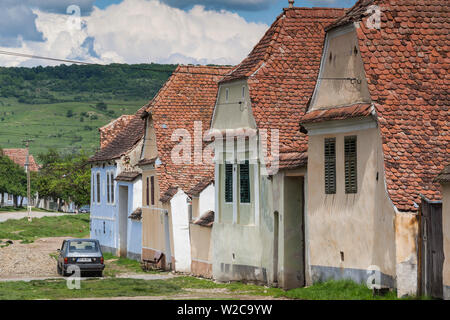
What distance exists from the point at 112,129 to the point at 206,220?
86.6 feet

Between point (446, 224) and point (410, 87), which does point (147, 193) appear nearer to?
point (410, 87)

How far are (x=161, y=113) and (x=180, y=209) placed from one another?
6.02 m

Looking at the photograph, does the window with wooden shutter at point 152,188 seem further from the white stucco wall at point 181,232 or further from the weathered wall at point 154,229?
the white stucco wall at point 181,232

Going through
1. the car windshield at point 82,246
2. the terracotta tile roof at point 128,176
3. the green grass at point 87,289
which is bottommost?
the green grass at point 87,289

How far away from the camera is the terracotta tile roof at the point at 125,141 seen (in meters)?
51.5

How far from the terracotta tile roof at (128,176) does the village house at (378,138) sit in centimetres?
2285

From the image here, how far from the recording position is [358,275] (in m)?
23.9

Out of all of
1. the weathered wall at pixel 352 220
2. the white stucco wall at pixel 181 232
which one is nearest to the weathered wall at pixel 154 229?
the white stucco wall at pixel 181 232

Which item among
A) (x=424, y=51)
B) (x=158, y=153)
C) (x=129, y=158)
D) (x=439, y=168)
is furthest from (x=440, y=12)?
(x=129, y=158)

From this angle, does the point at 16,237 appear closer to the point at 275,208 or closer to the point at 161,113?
the point at 161,113

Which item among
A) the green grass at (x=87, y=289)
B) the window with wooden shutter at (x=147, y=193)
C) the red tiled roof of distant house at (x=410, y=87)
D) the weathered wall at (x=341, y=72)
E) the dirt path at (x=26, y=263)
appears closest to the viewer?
the red tiled roof of distant house at (x=410, y=87)

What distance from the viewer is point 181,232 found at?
38938mm

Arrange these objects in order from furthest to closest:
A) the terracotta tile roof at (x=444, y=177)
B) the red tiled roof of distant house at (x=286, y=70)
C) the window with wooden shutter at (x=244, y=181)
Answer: the window with wooden shutter at (x=244, y=181) < the red tiled roof of distant house at (x=286, y=70) < the terracotta tile roof at (x=444, y=177)

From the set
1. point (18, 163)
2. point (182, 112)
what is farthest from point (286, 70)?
point (18, 163)
